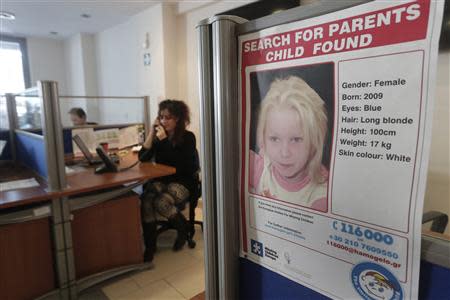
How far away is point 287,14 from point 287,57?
9 cm

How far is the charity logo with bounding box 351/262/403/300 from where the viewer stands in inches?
20.9

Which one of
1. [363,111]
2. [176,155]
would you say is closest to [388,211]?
[363,111]

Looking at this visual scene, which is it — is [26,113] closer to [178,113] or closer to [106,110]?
[178,113]

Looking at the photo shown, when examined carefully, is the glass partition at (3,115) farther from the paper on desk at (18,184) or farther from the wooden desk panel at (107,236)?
the wooden desk panel at (107,236)

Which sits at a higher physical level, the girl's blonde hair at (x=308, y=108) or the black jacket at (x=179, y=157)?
the girl's blonde hair at (x=308, y=108)

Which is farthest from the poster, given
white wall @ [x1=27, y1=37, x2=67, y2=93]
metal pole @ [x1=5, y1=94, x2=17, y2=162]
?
white wall @ [x1=27, y1=37, x2=67, y2=93]

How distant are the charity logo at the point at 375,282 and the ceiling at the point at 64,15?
3.83 meters

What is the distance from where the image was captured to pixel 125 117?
4.84m

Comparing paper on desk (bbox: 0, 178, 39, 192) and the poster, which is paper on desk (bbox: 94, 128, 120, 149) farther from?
the poster

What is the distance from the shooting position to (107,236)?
6.75 feet

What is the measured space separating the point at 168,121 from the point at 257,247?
1886 mm

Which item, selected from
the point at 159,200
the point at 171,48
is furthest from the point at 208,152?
the point at 171,48

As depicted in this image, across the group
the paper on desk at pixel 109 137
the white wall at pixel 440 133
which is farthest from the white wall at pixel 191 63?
the white wall at pixel 440 133

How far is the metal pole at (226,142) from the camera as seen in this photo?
2.24 ft
